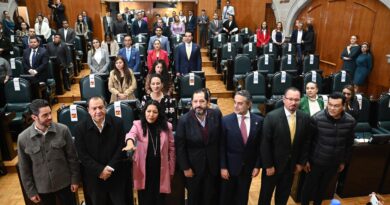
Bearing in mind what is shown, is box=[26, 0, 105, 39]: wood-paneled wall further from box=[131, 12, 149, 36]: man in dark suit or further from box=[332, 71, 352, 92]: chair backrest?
box=[332, 71, 352, 92]: chair backrest

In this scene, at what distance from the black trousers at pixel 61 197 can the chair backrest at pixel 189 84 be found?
7.75 feet

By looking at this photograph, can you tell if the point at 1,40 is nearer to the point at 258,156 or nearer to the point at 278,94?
the point at 278,94

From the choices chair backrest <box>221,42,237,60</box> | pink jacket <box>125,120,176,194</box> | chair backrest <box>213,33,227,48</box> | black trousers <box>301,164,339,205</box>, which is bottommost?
black trousers <box>301,164,339,205</box>

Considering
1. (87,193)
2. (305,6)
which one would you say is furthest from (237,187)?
(305,6)

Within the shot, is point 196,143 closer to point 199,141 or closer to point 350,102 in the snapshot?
point 199,141

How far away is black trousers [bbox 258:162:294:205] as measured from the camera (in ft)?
8.21

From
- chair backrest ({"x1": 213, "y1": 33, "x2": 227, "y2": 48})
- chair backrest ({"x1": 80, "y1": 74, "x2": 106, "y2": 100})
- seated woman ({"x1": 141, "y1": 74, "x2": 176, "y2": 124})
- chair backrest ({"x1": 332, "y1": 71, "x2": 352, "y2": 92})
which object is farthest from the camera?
chair backrest ({"x1": 213, "y1": 33, "x2": 227, "y2": 48})

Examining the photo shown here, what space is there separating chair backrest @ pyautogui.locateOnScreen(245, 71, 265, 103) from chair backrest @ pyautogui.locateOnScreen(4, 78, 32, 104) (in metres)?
3.21

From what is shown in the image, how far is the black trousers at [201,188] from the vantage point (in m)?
2.40

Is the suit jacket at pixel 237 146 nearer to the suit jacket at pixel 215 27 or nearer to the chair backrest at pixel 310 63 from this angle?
the chair backrest at pixel 310 63

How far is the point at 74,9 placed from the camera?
9109 mm

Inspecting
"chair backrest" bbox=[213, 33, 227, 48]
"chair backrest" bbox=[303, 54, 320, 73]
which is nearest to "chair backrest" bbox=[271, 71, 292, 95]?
"chair backrest" bbox=[303, 54, 320, 73]

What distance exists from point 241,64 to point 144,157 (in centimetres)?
395

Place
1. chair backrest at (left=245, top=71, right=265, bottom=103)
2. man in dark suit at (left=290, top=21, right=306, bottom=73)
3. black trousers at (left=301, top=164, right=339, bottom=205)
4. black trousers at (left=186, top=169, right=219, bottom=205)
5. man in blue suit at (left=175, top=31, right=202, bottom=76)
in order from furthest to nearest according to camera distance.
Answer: man in dark suit at (left=290, top=21, right=306, bottom=73), man in blue suit at (left=175, top=31, right=202, bottom=76), chair backrest at (left=245, top=71, right=265, bottom=103), black trousers at (left=301, top=164, right=339, bottom=205), black trousers at (left=186, top=169, right=219, bottom=205)
